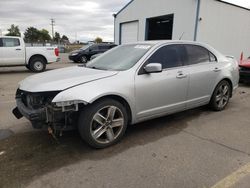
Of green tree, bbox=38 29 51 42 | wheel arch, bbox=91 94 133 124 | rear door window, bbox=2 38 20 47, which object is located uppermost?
green tree, bbox=38 29 51 42

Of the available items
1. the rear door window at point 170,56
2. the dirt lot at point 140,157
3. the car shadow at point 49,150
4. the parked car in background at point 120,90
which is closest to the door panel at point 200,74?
the parked car in background at point 120,90

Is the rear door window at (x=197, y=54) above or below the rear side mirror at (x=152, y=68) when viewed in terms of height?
above

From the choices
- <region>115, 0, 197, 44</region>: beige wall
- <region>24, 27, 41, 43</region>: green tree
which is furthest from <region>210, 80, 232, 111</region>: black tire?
<region>24, 27, 41, 43</region>: green tree

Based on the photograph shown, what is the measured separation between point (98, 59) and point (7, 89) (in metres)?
4.63

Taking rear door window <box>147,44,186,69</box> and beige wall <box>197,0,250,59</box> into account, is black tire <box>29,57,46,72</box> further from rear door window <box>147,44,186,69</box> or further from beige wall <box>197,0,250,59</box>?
rear door window <box>147,44,186,69</box>

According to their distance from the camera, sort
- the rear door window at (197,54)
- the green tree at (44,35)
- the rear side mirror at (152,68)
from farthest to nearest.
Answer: the green tree at (44,35), the rear door window at (197,54), the rear side mirror at (152,68)

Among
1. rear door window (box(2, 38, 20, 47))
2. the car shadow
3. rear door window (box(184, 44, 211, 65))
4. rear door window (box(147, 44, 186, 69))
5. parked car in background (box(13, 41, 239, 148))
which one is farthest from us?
rear door window (box(2, 38, 20, 47))

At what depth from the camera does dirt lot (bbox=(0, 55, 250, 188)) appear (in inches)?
99.4

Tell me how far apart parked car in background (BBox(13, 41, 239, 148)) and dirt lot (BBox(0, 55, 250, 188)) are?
13.6 inches

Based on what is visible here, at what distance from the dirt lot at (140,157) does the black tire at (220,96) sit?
0.61 m

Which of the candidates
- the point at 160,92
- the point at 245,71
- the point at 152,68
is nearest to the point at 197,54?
the point at 160,92

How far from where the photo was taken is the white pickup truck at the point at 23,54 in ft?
35.2

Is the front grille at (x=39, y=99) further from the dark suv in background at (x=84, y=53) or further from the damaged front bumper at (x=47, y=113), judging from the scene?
the dark suv in background at (x=84, y=53)

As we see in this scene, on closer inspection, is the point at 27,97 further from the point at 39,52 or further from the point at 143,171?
the point at 39,52
